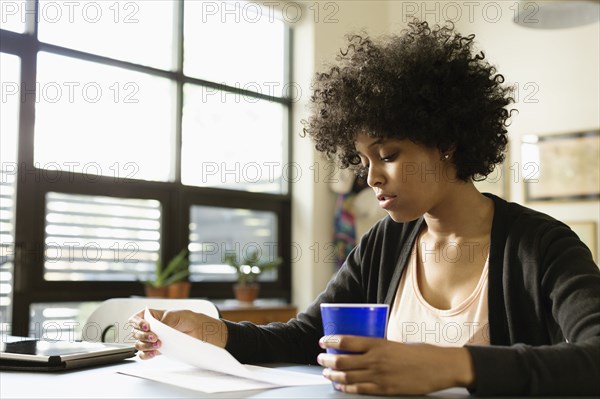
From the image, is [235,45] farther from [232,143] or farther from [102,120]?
[102,120]

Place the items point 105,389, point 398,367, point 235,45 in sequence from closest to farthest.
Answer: point 398,367
point 105,389
point 235,45

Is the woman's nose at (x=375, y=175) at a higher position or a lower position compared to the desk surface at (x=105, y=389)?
higher

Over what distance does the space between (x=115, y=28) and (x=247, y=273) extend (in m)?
1.49

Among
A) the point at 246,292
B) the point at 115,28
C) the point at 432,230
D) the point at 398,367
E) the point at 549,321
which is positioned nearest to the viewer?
the point at 398,367

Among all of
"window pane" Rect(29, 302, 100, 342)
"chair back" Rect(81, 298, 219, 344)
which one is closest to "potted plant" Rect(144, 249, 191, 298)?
"window pane" Rect(29, 302, 100, 342)

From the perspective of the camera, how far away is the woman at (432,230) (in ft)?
4.25

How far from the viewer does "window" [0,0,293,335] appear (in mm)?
3387

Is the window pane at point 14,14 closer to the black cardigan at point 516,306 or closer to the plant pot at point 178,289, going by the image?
the plant pot at point 178,289

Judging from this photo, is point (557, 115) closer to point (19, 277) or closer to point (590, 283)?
point (19, 277)

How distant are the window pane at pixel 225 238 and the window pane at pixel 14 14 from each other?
131 cm

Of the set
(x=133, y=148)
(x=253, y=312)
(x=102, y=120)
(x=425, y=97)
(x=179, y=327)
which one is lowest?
(x=253, y=312)

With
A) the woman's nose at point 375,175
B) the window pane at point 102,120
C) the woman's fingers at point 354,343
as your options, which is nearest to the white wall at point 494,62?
the window pane at point 102,120

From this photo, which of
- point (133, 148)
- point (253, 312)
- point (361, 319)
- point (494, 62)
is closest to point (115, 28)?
point (133, 148)

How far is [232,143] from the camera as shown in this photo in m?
4.34
